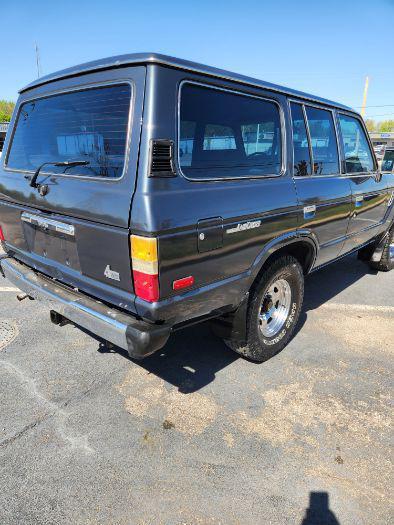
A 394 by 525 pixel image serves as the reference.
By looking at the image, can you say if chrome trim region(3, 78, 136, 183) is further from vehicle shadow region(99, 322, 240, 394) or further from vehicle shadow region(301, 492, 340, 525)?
vehicle shadow region(301, 492, 340, 525)

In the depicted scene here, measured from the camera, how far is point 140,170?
6.27 ft

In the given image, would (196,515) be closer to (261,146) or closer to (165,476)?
(165,476)

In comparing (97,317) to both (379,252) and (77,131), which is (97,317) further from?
(379,252)

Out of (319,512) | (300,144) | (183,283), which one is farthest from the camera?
(300,144)

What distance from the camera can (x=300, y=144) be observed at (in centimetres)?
302

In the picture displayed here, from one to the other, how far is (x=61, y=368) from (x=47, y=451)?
0.86m

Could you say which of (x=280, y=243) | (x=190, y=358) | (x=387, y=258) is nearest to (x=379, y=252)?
(x=387, y=258)

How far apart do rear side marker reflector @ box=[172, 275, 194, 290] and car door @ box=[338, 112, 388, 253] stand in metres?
2.46

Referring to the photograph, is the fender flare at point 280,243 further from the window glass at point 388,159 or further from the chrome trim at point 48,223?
the window glass at point 388,159

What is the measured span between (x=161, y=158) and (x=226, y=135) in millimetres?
772

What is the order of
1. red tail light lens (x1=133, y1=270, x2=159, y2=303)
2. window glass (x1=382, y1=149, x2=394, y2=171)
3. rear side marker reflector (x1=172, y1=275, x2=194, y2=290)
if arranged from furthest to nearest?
window glass (x1=382, y1=149, x2=394, y2=171), rear side marker reflector (x1=172, y1=275, x2=194, y2=290), red tail light lens (x1=133, y1=270, x2=159, y2=303)

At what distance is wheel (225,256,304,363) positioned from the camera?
110 inches

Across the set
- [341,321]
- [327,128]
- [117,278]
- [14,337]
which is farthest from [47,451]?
[327,128]

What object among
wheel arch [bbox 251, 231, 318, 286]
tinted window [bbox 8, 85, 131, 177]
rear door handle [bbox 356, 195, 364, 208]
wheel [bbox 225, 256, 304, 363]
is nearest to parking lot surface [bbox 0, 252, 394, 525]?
wheel [bbox 225, 256, 304, 363]
